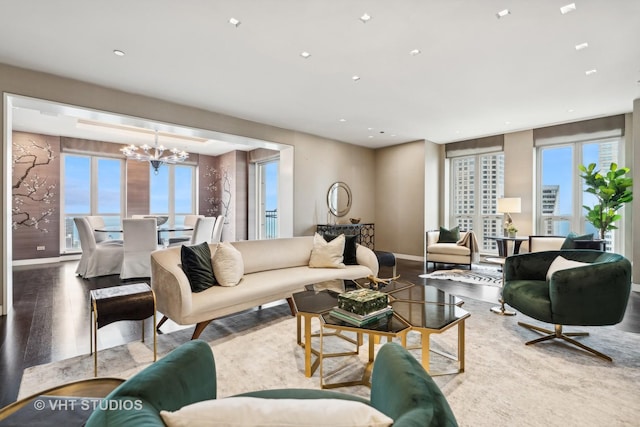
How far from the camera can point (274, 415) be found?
2.07 ft

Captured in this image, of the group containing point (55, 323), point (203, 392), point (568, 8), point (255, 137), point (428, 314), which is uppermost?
point (568, 8)

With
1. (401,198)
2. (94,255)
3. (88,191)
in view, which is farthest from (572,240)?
(88,191)

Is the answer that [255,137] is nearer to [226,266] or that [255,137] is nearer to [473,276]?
[226,266]

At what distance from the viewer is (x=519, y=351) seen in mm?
2461

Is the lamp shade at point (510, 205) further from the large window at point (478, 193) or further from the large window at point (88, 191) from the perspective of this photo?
the large window at point (88, 191)

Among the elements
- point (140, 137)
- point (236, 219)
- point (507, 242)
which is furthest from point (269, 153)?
point (507, 242)

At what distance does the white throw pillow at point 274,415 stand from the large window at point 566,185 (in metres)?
6.88

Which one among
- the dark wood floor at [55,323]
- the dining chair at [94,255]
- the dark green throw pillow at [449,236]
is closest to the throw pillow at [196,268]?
the dark wood floor at [55,323]

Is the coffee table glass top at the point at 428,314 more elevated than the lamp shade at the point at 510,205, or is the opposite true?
the lamp shade at the point at 510,205

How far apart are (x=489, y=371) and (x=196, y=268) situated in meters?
2.47

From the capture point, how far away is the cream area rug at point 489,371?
1.73m

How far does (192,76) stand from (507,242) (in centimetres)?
612

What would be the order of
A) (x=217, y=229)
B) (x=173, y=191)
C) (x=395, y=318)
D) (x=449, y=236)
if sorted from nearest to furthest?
(x=395, y=318)
(x=449, y=236)
(x=217, y=229)
(x=173, y=191)

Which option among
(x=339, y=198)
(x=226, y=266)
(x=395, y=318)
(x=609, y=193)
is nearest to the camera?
(x=395, y=318)
